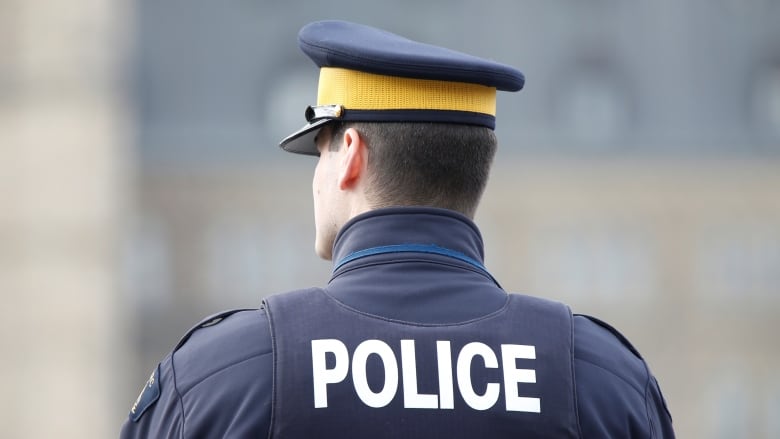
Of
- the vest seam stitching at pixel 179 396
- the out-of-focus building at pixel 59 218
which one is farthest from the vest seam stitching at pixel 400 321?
the out-of-focus building at pixel 59 218

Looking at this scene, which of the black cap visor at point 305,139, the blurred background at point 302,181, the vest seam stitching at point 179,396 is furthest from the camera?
the blurred background at point 302,181

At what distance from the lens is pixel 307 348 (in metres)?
2.91

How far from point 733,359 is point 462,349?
4412 cm

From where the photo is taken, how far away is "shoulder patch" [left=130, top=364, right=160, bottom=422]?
9.60 feet

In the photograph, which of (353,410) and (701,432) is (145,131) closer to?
(701,432)

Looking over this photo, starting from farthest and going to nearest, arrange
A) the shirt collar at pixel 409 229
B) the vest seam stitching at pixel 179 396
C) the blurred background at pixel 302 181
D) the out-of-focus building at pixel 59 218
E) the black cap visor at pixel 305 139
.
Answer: the blurred background at pixel 302 181, the out-of-focus building at pixel 59 218, the black cap visor at pixel 305 139, the shirt collar at pixel 409 229, the vest seam stitching at pixel 179 396

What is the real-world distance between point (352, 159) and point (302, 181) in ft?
143

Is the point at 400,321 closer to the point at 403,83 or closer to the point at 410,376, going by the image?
the point at 410,376

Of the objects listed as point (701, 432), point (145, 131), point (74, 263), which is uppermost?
point (145, 131)

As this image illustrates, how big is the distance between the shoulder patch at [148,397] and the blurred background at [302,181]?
Result: 135ft

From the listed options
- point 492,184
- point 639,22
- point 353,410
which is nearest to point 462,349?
point 353,410

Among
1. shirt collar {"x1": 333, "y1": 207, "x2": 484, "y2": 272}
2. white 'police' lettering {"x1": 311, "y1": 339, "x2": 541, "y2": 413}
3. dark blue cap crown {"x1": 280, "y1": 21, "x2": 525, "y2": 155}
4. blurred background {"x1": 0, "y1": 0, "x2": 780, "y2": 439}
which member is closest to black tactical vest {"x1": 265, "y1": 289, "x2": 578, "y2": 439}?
white 'police' lettering {"x1": 311, "y1": 339, "x2": 541, "y2": 413}

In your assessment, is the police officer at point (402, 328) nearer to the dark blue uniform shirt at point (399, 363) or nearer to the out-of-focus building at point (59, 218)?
the dark blue uniform shirt at point (399, 363)

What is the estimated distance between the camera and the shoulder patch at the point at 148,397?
2926 mm
